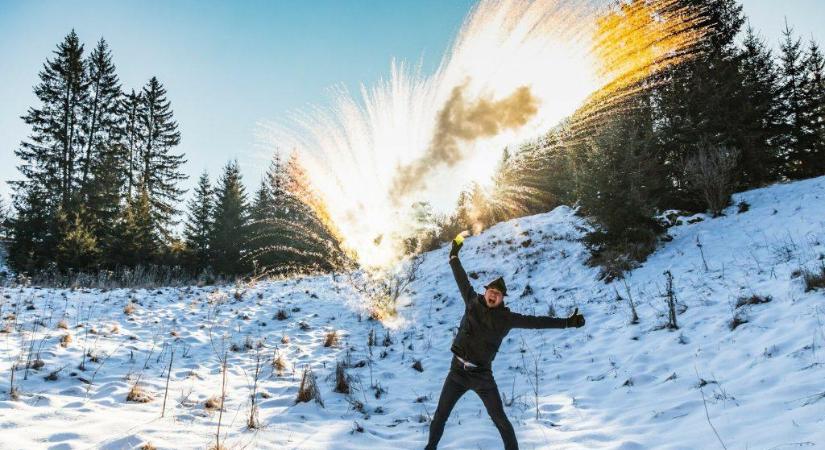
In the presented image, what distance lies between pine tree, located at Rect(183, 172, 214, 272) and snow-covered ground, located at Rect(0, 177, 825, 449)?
16002 millimetres

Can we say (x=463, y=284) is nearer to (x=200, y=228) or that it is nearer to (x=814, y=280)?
(x=814, y=280)

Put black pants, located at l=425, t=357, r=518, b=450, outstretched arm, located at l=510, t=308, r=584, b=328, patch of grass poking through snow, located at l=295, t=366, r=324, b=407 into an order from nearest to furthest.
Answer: black pants, located at l=425, t=357, r=518, b=450 < outstretched arm, located at l=510, t=308, r=584, b=328 < patch of grass poking through snow, located at l=295, t=366, r=324, b=407

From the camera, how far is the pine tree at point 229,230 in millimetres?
27781

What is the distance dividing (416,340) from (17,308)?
8.46m

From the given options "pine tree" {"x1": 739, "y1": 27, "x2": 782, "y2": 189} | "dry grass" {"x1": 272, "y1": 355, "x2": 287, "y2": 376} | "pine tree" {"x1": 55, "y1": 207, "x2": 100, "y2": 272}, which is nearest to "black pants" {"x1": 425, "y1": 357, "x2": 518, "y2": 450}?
"dry grass" {"x1": 272, "y1": 355, "x2": 287, "y2": 376}

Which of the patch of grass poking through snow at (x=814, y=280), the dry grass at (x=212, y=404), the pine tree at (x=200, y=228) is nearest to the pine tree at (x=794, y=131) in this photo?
the patch of grass poking through snow at (x=814, y=280)

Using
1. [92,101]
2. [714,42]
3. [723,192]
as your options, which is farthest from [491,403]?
[92,101]

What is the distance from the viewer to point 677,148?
1619cm

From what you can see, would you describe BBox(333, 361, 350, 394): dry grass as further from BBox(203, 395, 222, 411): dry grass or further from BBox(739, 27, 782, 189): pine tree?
BBox(739, 27, 782, 189): pine tree

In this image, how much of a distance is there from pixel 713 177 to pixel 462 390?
12504 millimetres

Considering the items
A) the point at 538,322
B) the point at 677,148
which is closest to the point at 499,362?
the point at 538,322

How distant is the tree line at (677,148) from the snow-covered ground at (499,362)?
1330 mm

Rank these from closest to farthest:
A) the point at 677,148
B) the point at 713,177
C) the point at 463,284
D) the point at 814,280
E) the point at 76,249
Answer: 1. the point at 463,284
2. the point at 814,280
3. the point at 713,177
4. the point at 677,148
5. the point at 76,249

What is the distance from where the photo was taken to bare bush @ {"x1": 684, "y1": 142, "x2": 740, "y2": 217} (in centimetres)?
1279
